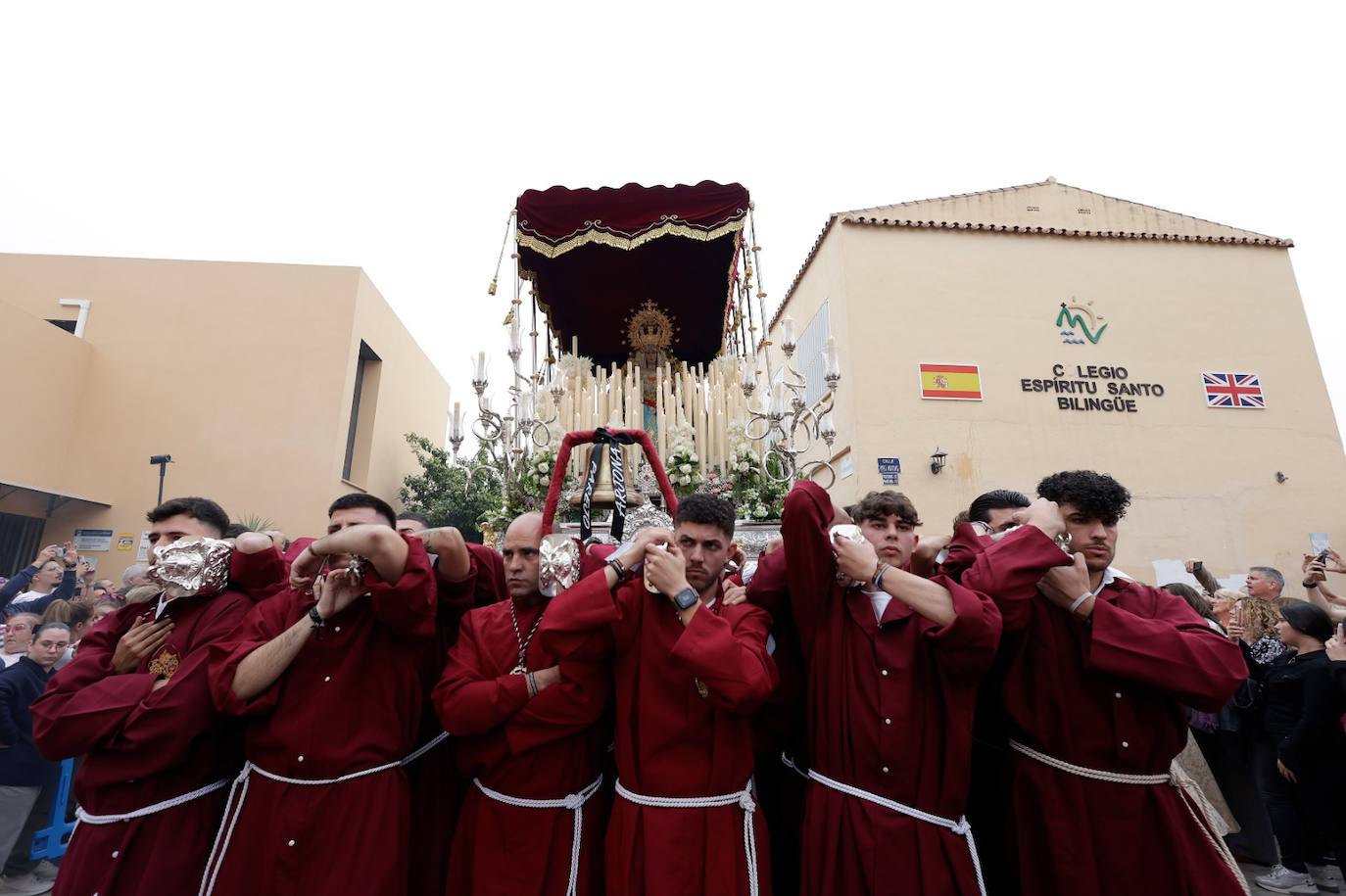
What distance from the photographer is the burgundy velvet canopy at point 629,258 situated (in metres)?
6.90

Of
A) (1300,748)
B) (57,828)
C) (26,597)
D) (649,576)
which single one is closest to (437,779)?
(649,576)

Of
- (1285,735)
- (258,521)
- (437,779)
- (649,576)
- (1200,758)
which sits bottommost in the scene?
(1200,758)

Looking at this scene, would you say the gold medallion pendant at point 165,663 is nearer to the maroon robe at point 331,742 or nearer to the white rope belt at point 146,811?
the maroon robe at point 331,742

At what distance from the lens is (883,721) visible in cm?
209

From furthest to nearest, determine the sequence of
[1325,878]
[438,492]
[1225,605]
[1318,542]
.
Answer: [438,492], [1318,542], [1225,605], [1325,878]

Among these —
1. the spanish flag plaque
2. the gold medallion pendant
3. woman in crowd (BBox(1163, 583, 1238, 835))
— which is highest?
the spanish flag plaque

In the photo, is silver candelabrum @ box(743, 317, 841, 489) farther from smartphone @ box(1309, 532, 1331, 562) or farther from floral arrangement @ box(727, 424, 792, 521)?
smartphone @ box(1309, 532, 1331, 562)

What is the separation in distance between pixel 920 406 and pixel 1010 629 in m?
9.66

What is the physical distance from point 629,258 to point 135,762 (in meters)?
6.64

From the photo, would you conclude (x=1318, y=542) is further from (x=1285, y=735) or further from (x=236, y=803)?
(x=236, y=803)

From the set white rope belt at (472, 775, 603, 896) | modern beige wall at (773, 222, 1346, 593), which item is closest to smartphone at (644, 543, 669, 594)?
white rope belt at (472, 775, 603, 896)

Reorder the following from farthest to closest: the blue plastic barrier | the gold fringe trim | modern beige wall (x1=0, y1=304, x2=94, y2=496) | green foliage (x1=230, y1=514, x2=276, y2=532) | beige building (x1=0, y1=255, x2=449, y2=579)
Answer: green foliage (x1=230, y1=514, x2=276, y2=532)
beige building (x1=0, y1=255, x2=449, y2=579)
modern beige wall (x1=0, y1=304, x2=94, y2=496)
the gold fringe trim
the blue plastic barrier

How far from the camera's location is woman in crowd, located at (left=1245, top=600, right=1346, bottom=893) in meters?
3.71

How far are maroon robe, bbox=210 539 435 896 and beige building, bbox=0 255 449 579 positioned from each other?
41.5 feet
